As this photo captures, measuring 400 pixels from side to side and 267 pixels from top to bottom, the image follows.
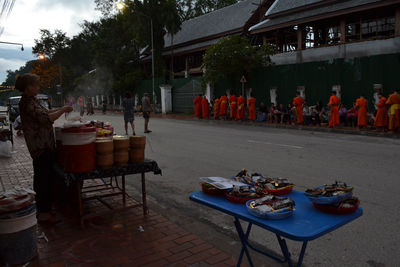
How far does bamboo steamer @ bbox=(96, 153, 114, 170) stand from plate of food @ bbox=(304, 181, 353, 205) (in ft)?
8.17

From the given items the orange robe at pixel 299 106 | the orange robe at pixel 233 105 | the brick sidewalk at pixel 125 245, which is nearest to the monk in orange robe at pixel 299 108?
the orange robe at pixel 299 106

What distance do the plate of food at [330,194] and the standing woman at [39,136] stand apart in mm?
3130

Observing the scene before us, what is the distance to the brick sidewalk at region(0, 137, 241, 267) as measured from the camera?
341cm

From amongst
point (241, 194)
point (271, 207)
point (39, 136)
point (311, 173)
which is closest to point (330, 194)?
point (271, 207)

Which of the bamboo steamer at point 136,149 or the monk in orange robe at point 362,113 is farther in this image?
the monk in orange robe at point 362,113

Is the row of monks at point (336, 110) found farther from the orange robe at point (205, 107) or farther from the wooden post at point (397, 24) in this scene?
the wooden post at point (397, 24)

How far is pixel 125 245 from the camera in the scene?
3766 mm

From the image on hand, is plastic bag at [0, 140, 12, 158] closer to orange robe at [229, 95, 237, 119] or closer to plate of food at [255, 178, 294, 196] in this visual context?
plate of food at [255, 178, 294, 196]

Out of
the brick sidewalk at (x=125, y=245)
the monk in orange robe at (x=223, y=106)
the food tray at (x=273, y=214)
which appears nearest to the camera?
the food tray at (x=273, y=214)

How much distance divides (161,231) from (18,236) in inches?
63.5

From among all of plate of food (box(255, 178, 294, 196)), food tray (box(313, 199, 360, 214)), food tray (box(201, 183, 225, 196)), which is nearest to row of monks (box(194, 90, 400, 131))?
plate of food (box(255, 178, 294, 196))

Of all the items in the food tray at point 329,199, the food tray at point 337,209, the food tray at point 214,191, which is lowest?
the food tray at point 337,209

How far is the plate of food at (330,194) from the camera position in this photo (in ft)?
8.04

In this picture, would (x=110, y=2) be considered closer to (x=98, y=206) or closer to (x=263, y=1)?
(x=263, y=1)
